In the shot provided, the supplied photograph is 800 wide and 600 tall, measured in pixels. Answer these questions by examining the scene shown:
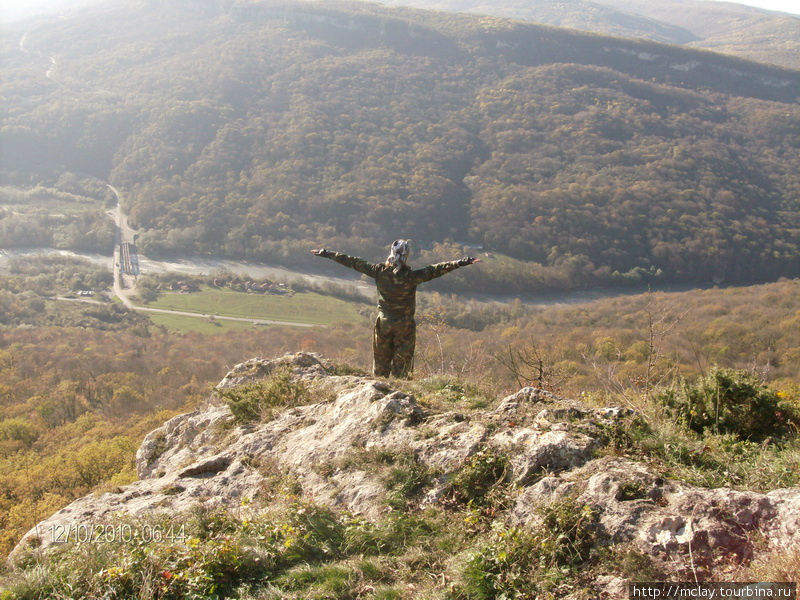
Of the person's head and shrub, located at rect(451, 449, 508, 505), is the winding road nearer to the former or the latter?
the person's head

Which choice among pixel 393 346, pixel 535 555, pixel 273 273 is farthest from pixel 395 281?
pixel 273 273

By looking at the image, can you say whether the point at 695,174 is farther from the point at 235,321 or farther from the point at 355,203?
the point at 235,321

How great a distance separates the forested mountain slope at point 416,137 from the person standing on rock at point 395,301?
6304 centimetres

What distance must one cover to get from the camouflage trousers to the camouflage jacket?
0.44 ft

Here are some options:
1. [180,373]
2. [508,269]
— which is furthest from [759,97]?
[180,373]

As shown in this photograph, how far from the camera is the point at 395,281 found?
8.68m

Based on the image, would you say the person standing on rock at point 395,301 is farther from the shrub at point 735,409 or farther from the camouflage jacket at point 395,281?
the shrub at point 735,409

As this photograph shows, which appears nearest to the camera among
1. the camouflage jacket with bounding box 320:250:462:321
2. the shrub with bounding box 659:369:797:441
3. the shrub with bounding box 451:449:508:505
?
the shrub with bounding box 451:449:508:505

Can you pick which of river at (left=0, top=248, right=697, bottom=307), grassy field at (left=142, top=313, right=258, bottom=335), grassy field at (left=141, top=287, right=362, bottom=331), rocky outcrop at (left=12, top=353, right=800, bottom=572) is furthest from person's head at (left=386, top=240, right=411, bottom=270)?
river at (left=0, top=248, right=697, bottom=307)

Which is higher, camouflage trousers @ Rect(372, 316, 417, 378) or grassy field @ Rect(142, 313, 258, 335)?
camouflage trousers @ Rect(372, 316, 417, 378)

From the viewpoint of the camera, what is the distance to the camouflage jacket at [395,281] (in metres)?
8.62

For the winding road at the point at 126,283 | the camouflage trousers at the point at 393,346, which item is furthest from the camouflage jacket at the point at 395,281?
the winding road at the point at 126,283

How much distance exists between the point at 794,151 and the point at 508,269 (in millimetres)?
67029

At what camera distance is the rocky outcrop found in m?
3.83
